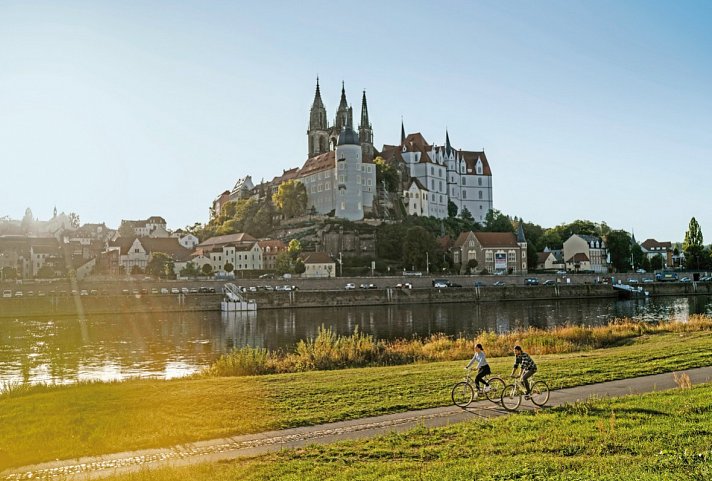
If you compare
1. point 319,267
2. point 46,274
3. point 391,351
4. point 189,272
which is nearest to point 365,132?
point 319,267

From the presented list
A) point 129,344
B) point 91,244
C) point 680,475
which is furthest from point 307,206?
point 680,475

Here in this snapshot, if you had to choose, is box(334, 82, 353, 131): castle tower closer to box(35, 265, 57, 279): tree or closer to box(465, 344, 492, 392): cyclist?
box(35, 265, 57, 279): tree

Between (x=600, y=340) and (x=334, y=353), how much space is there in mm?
11444

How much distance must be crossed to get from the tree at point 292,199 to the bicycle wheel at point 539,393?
369ft

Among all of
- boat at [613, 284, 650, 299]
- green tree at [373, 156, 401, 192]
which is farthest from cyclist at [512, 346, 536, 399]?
green tree at [373, 156, 401, 192]

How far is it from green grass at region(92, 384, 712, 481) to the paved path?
1.84 feet

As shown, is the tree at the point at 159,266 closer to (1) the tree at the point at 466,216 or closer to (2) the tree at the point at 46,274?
(2) the tree at the point at 46,274

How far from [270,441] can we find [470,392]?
15.6 ft

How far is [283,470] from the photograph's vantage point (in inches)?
382

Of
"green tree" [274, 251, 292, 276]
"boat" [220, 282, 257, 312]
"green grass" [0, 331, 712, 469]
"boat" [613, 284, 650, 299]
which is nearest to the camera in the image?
"green grass" [0, 331, 712, 469]


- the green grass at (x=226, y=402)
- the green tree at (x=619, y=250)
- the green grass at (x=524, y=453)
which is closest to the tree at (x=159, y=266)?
the green tree at (x=619, y=250)

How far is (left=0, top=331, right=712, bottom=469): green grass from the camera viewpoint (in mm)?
12094

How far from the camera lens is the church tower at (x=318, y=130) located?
14575cm

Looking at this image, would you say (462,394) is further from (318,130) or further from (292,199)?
(318,130)
